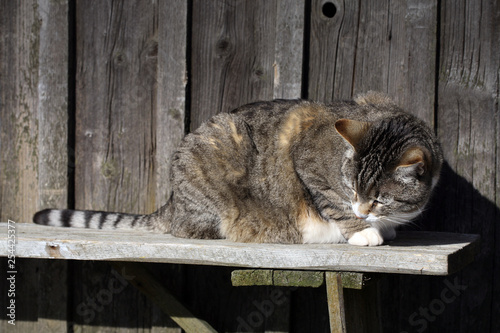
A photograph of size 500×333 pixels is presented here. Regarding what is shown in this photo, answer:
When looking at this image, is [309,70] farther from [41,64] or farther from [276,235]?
[41,64]

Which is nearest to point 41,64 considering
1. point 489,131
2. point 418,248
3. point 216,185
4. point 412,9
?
point 216,185

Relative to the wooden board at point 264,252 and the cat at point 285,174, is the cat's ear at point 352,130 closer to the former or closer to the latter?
the cat at point 285,174

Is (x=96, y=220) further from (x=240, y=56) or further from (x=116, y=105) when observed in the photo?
(x=240, y=56)

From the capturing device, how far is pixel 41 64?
357 cm

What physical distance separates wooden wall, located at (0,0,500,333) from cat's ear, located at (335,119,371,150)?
2.17 feet

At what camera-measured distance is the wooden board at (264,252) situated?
2475 millimetres

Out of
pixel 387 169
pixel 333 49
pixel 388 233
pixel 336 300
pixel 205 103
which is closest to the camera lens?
pixel 336 300

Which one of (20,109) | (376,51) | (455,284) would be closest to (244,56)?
(376,51)

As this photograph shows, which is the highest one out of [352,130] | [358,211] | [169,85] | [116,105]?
[169,85]

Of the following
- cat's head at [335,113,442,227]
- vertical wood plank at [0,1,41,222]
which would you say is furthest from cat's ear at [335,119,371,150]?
vertical wood plank at [0,1,41,222]

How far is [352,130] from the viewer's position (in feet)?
9.26

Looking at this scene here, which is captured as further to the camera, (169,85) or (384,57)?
(169,85)

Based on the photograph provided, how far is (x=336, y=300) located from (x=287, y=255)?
30 centimetres

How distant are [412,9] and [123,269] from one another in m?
2.25
